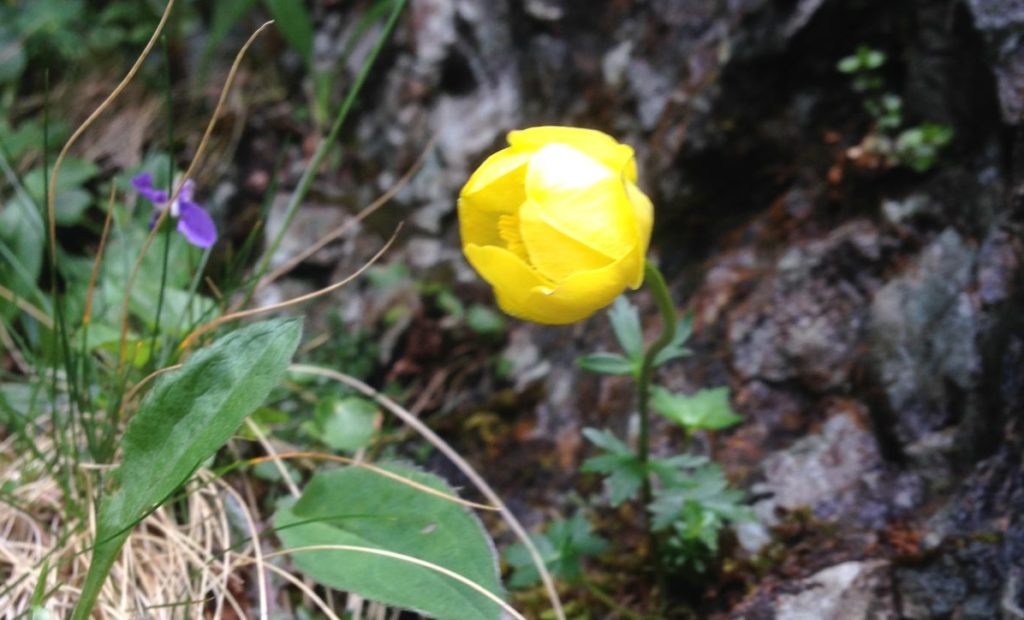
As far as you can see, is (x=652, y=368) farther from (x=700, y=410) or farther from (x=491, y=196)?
(x=491, y=196)

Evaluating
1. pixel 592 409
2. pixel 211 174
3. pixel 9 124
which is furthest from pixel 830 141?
pixel 9 124

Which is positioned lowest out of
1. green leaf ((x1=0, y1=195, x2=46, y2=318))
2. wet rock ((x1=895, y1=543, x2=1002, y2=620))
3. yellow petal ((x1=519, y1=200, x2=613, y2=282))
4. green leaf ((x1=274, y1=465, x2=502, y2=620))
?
wet rock ((x1=895, y1=543, x2=1002, y2=620))

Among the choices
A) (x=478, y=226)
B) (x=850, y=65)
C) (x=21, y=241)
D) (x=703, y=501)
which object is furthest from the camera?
(x=21, y=241)

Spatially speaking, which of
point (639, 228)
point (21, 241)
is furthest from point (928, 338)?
point (21, 241)

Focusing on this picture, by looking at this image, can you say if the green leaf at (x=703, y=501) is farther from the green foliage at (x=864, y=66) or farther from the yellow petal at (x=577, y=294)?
the green foliage at (x=864, y=66)

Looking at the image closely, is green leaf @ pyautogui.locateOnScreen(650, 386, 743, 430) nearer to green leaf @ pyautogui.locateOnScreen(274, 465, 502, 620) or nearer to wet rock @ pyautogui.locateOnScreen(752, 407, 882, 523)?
wet rock @ pyautogui.locateOnScreen(752, 407, 882, 523)

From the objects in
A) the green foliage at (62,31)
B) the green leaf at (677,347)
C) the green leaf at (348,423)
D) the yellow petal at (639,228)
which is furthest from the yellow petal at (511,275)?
the green foliage at (62,31)

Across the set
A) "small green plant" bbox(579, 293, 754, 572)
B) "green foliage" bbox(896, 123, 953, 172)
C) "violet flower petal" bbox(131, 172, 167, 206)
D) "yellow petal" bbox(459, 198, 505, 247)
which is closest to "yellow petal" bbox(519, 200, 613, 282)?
"yellow petal" bbox(459, 198, 505, 247)
